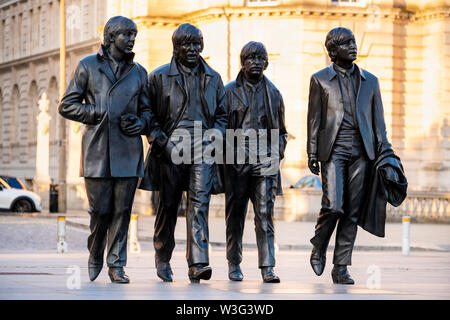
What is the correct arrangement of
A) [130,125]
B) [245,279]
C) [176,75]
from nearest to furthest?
[130,125], [176,75], [245,279]

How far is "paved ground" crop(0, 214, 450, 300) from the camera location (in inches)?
411

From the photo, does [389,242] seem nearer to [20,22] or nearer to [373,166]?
[373,166]

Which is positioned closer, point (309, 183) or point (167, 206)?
point (167, 206)

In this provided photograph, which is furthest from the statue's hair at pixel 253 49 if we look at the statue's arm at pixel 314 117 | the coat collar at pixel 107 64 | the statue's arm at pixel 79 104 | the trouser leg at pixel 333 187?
the statue's arm at pixel 79 104

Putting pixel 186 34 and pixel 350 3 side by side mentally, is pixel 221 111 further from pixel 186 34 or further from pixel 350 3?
pixel 350 3

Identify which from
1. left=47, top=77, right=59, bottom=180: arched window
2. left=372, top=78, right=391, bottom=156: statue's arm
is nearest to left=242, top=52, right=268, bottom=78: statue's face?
left=372, top=78, right=391, bottom=156: statue's arm

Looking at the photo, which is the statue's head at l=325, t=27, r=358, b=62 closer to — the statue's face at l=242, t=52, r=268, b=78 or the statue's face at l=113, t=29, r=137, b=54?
the statue's face at l=242, t=52, r=268, b=78

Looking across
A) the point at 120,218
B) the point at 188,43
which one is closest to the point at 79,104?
the point at 120,218

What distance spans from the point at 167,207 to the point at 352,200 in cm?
180

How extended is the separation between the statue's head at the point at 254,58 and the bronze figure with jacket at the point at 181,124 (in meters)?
0.74

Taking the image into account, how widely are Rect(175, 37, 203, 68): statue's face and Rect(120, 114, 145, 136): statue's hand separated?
33.4 inches

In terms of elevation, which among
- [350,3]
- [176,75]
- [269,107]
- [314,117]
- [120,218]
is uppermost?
[350,3]

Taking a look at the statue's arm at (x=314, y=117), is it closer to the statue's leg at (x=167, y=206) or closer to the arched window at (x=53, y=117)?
the statue's leg at (x=167, y=206)

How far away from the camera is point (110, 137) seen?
38.2ft
